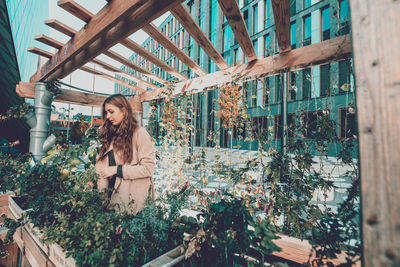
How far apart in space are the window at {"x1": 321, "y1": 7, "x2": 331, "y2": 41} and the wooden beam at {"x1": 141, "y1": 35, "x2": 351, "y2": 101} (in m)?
12.5

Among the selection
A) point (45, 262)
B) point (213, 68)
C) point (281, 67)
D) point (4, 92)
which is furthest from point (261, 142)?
point (213, 68)

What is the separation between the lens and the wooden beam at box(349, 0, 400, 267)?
16.9 inches

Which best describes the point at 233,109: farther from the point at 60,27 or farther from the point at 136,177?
the point at 60,27

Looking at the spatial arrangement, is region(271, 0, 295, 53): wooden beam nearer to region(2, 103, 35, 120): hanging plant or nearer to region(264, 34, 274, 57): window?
region(264, 34, 274, 57): window

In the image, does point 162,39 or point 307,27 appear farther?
point 307,27

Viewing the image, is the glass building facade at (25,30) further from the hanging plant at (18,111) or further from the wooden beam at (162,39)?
the wooden beam at (162,39)

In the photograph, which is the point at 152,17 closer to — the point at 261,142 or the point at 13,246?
the point at 261,142

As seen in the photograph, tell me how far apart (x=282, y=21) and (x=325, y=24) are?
13.6 meters

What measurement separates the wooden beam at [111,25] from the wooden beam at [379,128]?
1139 mm

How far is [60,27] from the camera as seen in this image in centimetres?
182

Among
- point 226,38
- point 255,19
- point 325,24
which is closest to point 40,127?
point 325,24

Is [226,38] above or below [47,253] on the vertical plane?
above

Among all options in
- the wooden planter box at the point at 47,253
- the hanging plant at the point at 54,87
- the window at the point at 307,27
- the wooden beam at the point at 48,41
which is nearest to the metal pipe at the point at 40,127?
the hanging plant at the point at 54,87

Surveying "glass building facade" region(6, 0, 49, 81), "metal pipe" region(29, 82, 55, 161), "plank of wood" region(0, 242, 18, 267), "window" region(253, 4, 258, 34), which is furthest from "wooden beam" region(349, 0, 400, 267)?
"window" region(253, 4, 258, 34)
